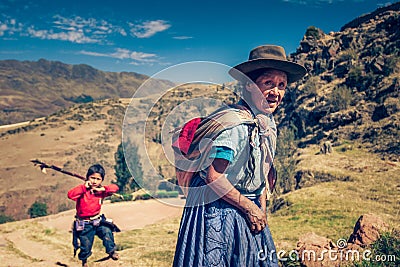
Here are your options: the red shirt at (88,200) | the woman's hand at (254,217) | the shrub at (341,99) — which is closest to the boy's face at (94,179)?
the red shirt at (88,200)

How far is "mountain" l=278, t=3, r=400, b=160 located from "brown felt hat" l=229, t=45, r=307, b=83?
14.4m

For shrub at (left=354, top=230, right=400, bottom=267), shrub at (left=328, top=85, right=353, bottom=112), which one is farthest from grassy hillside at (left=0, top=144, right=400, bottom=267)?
shrub at (left=328, top=85, right=353, bottom=112)

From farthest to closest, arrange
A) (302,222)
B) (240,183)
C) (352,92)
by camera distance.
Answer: (352,92)
(302,222)
(240,183)

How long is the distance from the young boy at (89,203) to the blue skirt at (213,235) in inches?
137

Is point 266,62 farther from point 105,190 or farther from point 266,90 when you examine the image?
point 105,190

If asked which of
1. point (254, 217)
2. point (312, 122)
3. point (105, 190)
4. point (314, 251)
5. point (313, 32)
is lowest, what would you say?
point (314, 251)

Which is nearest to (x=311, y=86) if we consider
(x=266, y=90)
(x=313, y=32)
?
(x=313, y=32)

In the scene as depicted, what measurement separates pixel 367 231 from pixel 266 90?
15.5 ft

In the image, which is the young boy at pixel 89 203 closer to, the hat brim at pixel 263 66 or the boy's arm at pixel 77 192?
the boy's arm at pixel 77 192

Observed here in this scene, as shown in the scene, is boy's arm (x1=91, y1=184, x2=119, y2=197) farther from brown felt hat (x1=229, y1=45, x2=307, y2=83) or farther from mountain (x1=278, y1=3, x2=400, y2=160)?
mountain (x1=278, y1=3, x2=400, y2=160)

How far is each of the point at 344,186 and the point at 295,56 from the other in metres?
30.2

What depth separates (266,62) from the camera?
2.50 meters

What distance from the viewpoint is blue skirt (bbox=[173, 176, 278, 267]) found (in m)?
2.42

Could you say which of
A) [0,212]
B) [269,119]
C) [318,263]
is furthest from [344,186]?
[0,212]
